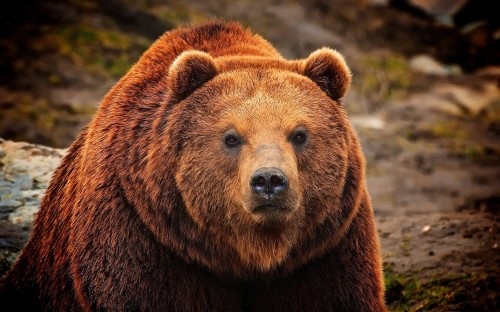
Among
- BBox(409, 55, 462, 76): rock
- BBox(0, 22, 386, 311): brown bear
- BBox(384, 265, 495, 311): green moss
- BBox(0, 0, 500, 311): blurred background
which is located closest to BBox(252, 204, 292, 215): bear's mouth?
BBox(0, 22, 386, 311): brown bear

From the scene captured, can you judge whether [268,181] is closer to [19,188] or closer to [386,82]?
[19,188]

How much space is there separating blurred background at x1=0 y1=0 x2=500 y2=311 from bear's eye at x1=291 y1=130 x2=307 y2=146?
7.80ft

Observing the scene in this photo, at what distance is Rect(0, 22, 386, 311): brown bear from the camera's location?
16.0 feet

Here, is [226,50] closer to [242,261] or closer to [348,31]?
[242,261]

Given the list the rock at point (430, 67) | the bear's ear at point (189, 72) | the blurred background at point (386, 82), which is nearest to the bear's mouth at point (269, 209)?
the bear's ear at point (189, 72)

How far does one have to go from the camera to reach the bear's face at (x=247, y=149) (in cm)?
485

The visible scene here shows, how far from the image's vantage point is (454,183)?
40.0 ft

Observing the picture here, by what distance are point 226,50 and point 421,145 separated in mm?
8398

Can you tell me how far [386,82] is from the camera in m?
15.5

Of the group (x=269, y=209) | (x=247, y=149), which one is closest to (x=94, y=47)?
(x=247, y=149)

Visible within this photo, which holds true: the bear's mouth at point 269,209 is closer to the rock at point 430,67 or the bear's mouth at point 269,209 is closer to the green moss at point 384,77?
the green moss at point 384,77

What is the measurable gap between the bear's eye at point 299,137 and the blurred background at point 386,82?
2.38 m

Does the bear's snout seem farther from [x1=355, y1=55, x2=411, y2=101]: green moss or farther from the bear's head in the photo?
[x1=355, y1=55, x2=411, y2=101]: green moss

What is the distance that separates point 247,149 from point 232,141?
0.13m
